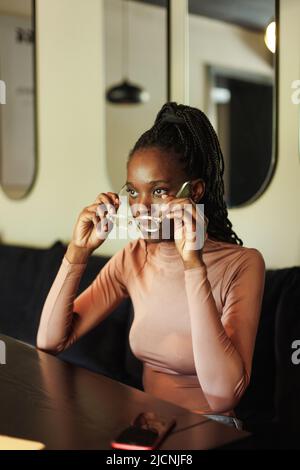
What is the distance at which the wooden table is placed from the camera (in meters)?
0.82

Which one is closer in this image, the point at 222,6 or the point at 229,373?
the point at 229,373

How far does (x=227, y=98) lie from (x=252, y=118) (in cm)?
14

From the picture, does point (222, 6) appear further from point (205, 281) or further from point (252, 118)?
point (205, 281)

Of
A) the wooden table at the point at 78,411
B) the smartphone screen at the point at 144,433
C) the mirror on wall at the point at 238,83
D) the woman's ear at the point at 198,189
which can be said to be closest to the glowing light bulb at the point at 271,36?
the mirror on wall at the point at 238,83

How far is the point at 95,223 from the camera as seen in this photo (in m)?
1.31

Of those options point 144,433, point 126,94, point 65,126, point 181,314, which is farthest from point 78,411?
point 65,126

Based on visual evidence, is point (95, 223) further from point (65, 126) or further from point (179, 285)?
point (65, 126)

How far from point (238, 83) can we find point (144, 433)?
1.42 meters

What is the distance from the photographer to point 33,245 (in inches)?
116

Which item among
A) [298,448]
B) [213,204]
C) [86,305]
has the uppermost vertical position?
[213,204]

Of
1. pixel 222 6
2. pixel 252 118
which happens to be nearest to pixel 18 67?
pixel 222 6

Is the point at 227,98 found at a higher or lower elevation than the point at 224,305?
higher

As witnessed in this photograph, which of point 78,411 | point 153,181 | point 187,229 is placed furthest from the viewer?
point 153,181

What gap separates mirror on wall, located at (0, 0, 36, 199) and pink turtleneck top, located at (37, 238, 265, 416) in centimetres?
162
